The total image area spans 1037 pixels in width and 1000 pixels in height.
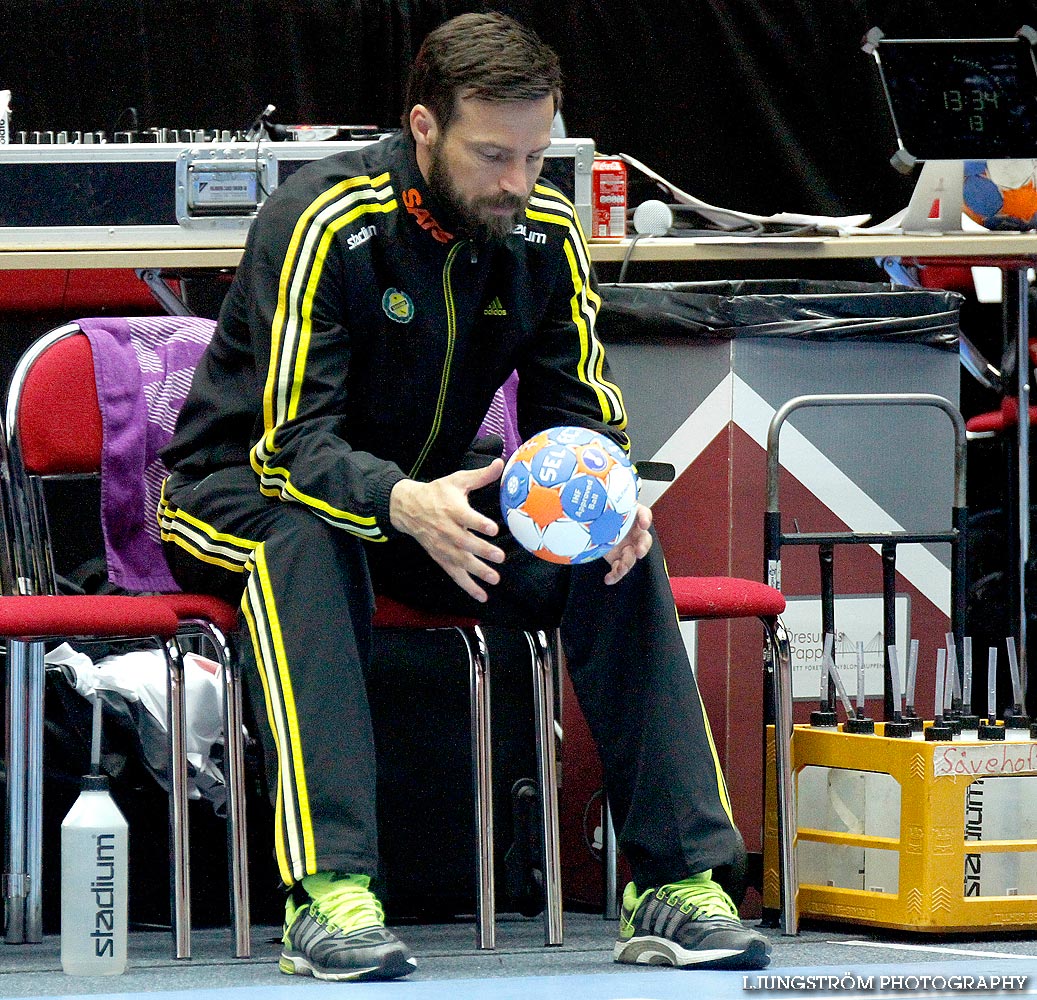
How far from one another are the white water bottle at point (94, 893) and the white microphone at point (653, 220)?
1437 millimetres

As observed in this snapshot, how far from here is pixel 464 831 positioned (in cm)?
240

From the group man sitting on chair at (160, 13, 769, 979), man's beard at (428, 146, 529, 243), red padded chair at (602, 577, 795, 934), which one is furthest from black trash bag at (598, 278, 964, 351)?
man's beard at (428, 146, 529, 243)

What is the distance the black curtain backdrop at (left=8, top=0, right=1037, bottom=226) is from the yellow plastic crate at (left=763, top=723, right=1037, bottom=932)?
7.21ft

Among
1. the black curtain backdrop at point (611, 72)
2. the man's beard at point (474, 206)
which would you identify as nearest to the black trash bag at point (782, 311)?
the man's beard at point (474, 206)

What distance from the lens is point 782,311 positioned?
8.68 ft

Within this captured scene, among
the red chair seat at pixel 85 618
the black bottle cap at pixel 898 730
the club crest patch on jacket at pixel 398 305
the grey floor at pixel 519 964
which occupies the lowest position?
the grey floor at pixel 519 964

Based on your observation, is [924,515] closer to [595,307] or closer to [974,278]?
[595,307]

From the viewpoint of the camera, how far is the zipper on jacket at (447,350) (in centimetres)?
207

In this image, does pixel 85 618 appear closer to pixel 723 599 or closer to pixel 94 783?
pixel 94 783

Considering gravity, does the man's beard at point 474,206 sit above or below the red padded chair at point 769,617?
above

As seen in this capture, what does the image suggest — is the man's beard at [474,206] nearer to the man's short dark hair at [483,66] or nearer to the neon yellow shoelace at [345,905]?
the man's short dark hair at [483,66]

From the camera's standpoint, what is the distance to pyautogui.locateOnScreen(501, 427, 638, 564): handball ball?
1.83 m

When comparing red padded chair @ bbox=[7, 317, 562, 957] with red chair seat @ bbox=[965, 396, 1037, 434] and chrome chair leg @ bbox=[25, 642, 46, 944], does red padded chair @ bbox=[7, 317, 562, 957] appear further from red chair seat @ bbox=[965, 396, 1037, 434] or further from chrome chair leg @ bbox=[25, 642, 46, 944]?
red chair seat @ bbox=[965, 396, 1037, 434]

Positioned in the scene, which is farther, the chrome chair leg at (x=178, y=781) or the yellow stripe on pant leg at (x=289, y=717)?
the chrome chair leg at (x=178, y=781)
